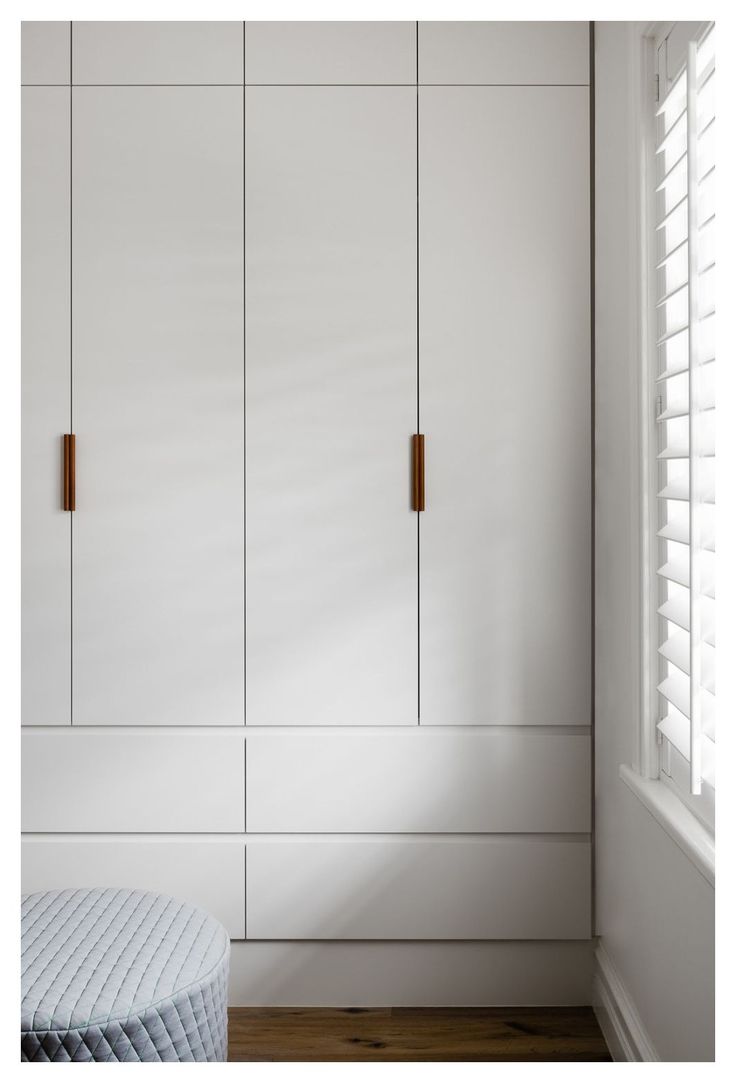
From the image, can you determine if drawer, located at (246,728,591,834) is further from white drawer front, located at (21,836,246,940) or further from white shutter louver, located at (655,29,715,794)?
white shutter louver, located at (655,29,715,794)

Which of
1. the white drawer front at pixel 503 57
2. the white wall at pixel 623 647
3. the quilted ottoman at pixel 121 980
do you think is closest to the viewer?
the quilted ottoman at pixel 121 980

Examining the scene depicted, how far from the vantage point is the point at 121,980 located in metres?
1.39

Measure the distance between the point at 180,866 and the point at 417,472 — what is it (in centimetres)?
110

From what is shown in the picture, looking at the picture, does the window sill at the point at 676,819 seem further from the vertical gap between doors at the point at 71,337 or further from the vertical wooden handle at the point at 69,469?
the vertical wooden handle at the point at 69,469

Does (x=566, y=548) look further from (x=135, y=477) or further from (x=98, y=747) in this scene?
(x=98, y=747)

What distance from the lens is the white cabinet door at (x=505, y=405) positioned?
212 cm

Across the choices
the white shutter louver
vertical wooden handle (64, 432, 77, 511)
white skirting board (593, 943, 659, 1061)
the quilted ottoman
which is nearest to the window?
the white shutter louver

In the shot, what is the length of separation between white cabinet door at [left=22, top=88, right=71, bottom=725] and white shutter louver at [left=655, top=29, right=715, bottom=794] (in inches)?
52.8

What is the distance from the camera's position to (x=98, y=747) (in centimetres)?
215

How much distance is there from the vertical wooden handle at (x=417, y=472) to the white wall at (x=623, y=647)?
1.35 feet

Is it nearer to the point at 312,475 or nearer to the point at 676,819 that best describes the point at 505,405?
the point at 312,475

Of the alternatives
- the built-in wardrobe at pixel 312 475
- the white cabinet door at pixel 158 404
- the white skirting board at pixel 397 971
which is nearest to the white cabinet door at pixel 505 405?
the built-in wardrobe at pixel 312 475

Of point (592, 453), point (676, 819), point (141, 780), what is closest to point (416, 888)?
point (141, 780)
